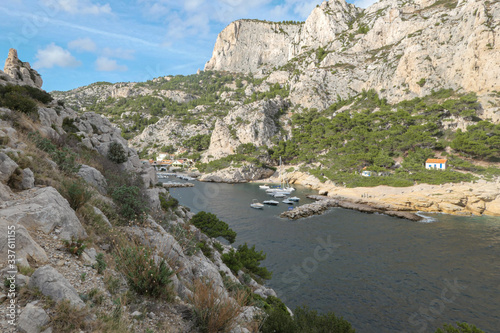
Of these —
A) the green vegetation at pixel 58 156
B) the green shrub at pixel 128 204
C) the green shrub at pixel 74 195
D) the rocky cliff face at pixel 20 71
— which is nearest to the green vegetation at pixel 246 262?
the green shrub at pixel 128 204

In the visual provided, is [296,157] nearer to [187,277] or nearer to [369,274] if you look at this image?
[369,274]

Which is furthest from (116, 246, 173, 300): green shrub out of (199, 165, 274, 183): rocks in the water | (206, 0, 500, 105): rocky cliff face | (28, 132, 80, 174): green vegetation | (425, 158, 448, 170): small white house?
(206, 0, 500, 105): rocky cliff face

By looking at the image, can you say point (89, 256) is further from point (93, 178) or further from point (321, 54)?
point (321, 54)

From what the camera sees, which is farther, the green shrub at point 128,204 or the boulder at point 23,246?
the green shrub at point 128,204

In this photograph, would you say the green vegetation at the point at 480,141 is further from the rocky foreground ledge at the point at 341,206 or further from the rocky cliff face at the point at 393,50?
the rocky foreground ledge at the point at 341,206

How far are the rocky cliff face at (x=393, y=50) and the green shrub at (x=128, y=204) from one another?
3490 inches

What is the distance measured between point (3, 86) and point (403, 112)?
85467mm

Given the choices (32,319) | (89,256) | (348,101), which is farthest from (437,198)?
(348,101)

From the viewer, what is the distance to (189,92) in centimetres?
16825

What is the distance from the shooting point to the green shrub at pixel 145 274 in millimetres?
4875

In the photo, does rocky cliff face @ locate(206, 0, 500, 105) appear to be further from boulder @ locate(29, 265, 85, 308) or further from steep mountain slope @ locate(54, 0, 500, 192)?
boulder @ locate(29, 265, 85, 308)

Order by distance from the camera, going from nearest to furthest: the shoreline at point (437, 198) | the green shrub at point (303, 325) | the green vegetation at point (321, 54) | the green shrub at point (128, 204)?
1. the green shrub at point (303, 325)
2. the green shrub at point (128, 204)
3. the shoreline at point (437, 198)
4. the green vegetation at point (321, 54)

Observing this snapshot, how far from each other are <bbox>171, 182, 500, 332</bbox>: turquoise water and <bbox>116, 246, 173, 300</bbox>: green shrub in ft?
42.9

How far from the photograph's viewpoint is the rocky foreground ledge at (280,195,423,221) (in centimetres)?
3694
